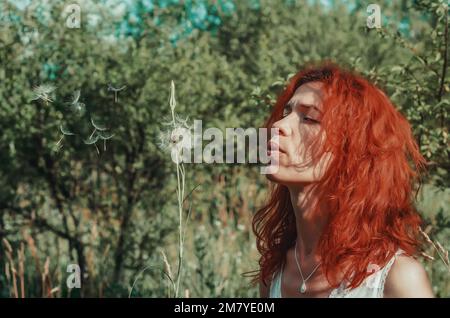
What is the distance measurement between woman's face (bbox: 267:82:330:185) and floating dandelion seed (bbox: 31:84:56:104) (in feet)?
8.24

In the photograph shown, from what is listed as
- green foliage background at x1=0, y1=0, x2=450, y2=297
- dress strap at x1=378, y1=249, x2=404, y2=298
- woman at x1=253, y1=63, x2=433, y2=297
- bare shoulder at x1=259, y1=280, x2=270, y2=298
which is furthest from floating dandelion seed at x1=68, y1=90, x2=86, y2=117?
dress strap at x1=378, y1=249, x2=404, y2=298

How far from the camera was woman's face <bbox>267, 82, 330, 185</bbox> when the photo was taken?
2.09m

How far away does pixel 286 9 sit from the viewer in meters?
6.10

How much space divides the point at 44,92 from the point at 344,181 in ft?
9.04

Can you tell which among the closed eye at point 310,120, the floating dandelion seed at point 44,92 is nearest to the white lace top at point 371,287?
the closed eye at point 310,120

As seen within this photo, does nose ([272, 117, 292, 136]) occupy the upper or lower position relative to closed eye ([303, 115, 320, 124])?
lower

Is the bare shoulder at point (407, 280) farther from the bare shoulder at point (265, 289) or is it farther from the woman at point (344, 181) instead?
the bare shoulder at point (265, 289)

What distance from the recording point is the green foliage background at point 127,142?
470cm

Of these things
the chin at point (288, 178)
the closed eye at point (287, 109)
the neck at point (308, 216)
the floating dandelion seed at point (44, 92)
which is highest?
the floating dandelion seed at point (44, 92)

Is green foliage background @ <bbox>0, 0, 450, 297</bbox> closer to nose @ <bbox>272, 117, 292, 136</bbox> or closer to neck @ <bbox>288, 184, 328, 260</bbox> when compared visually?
neck @ <bbox>288, 184, 328, 260</bbox>

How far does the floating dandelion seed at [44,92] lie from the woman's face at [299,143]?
2511 mm

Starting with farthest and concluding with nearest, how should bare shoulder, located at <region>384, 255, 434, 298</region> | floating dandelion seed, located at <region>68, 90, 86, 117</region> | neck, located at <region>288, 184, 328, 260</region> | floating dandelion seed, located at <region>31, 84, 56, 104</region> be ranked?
floating dandelion seed, located at <region>68, 90, 86, 117</region> < floating dandelion seed, located at <region>31, 84, 56, 104</region> < neck, located at <region>288, 184, 328, 260</region> < bare shoulder, located at <region>384, 255, 434, 298</region>

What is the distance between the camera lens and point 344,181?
2.13m
